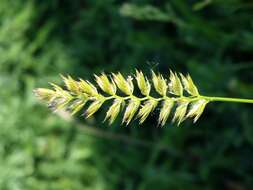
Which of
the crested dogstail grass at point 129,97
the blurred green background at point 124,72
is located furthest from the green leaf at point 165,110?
the blurred green background at point 124,72

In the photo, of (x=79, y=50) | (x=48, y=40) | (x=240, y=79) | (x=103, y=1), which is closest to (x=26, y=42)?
(x=48, y=40)

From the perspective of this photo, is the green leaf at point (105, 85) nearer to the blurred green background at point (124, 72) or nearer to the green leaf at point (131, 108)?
the green leaf at point (131, 108)

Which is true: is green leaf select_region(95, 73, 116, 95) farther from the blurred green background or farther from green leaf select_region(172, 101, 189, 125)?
the blurred green background

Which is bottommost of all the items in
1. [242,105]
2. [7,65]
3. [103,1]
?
[242,105]

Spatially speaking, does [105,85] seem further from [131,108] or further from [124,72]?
[124,72]

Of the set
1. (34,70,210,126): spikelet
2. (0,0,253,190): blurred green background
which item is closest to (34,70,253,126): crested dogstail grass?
(34,70,210,126): spikelet

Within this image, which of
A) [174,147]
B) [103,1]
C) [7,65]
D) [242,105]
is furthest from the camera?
[7,65]

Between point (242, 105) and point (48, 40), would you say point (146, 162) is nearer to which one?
point (242, 105)

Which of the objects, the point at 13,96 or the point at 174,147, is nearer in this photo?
the point at 174,147

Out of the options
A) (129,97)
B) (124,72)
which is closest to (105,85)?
(129,97)
